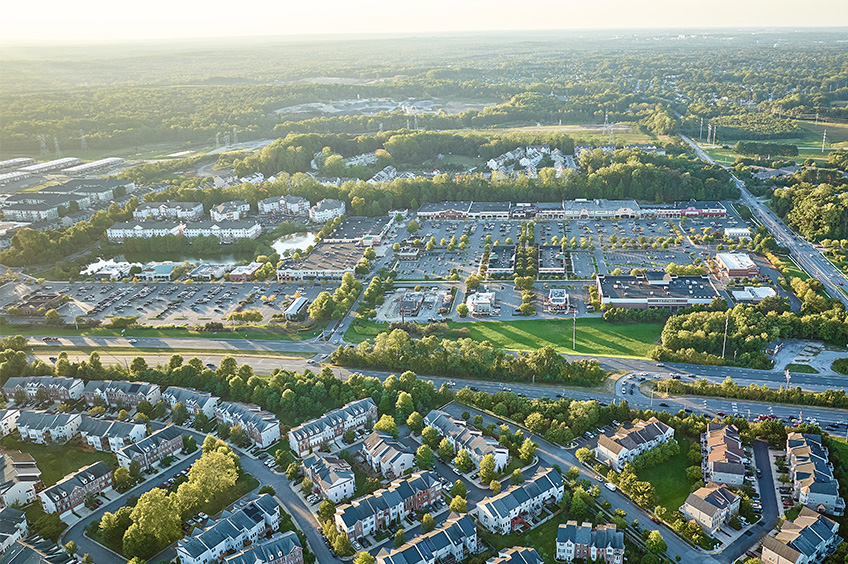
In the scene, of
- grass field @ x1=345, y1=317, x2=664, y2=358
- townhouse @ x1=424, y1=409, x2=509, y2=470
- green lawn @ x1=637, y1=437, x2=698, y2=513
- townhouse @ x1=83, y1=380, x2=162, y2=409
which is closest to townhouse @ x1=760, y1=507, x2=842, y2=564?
green lawn @ x1=637, y1=437, x2=698, y2=513

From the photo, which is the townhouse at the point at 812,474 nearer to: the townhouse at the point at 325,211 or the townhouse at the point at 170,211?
the townhouse at the point at 325,211

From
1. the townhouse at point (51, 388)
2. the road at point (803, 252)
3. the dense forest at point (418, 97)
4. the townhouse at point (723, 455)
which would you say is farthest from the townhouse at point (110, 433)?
the dense forest at point (418, 97)

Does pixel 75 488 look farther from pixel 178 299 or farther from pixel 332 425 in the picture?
pixel 178 299

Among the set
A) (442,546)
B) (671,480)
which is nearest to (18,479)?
(442,546)

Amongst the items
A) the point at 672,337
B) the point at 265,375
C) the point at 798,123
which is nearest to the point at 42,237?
the point at 265,375

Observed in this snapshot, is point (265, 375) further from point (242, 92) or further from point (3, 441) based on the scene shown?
point (242, 92)

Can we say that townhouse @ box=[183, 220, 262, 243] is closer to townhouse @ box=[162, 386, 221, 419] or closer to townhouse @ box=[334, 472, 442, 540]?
townhouse @ box=[162, 386, 221, 419]
